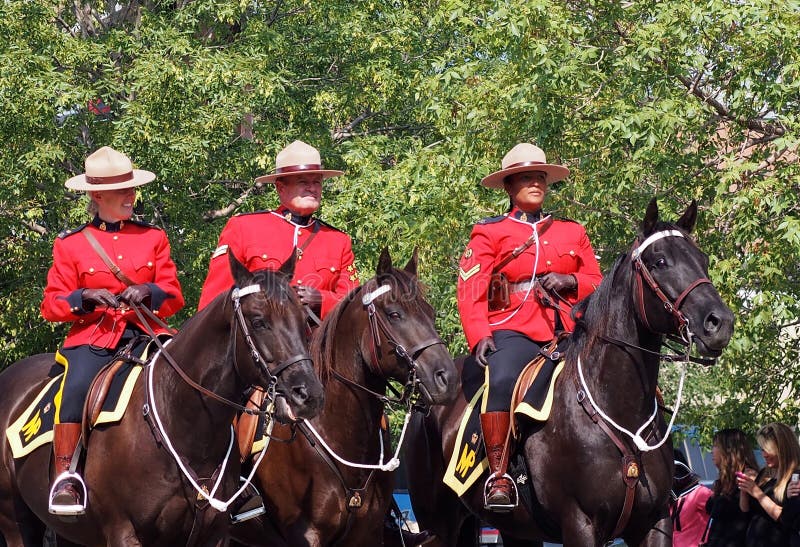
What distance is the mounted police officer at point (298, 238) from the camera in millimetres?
9172

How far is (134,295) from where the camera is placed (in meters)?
8.07

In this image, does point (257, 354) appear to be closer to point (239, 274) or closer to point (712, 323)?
point (239, 274)

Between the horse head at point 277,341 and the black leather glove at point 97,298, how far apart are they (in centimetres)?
128

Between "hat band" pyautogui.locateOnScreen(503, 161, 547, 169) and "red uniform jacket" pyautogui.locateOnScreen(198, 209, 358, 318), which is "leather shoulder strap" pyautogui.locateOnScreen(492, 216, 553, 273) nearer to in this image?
"hat band" pyautogui.locateOnScreen(503, 161, 547, 169)

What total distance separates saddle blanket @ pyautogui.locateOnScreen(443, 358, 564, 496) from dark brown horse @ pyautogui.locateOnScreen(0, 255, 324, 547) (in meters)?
2.02

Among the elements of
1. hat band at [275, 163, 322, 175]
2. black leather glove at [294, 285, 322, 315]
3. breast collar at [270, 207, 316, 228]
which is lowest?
black leather glove at [294, 285, 322, 315]

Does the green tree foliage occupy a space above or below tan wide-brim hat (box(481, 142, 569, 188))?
below

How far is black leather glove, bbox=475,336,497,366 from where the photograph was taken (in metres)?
8.93

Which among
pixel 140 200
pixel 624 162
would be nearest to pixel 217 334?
pixel 624 162

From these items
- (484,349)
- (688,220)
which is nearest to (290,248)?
(484,349)

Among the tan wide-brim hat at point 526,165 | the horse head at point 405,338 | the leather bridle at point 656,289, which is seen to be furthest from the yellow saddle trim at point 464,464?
the leather bridle at point 656,289

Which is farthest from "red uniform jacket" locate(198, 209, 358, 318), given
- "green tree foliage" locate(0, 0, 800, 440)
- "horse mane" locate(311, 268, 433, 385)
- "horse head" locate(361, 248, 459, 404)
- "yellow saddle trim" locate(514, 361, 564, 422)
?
"green tree foliage" locate(0, 0, 800, 440)

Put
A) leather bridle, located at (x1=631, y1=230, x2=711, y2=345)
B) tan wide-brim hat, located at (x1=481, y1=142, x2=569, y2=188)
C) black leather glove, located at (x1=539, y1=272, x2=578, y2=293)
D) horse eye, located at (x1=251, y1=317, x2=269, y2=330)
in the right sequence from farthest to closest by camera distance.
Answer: tan wide-brim hat, located at (x1=481, y1=142, x2=569, y2=188), black leather glove, located at (x1=539, y1=272, x2=578, y2=293), leather bridle, located at (x1=631, y1=230, x2=711, y2=345), horse eye, located at (x1=251, y1=317, x2=269, y2=330)

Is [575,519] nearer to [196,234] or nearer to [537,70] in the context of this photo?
[537,70]
